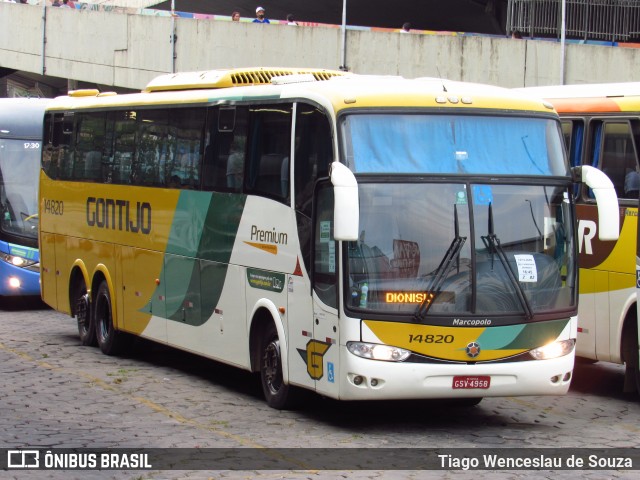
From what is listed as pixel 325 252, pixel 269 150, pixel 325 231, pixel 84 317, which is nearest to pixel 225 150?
pixel 269 150

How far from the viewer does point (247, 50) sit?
3734cm

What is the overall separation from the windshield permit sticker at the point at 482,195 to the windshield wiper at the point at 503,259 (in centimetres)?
5

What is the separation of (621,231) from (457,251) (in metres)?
3.25

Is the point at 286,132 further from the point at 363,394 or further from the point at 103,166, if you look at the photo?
the point at 103,166

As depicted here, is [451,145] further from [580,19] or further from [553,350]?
[580,19]

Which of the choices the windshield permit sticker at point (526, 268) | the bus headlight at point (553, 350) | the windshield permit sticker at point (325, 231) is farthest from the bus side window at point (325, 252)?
the bus headlight at point (553, 350)

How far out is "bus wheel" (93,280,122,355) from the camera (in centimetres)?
1714

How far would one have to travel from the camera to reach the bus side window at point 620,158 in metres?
13.8

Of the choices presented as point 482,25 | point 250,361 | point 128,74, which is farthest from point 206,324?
point 482,25

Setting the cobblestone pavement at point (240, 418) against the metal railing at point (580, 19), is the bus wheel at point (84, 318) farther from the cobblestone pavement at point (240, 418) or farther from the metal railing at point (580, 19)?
the metal railing at point (580, 19)

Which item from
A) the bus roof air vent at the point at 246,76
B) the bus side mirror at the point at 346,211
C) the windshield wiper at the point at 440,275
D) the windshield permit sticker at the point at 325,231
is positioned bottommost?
the windshield wiper at the point at 440,275

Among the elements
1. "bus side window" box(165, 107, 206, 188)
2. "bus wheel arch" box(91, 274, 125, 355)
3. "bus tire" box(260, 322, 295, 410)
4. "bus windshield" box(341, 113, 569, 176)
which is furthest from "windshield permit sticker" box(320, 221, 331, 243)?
"bus wheel arch" box(91, 274, 125, 355)

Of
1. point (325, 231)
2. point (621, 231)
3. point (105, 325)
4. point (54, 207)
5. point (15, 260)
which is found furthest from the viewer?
point (15, 260)

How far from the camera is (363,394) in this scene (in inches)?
437
